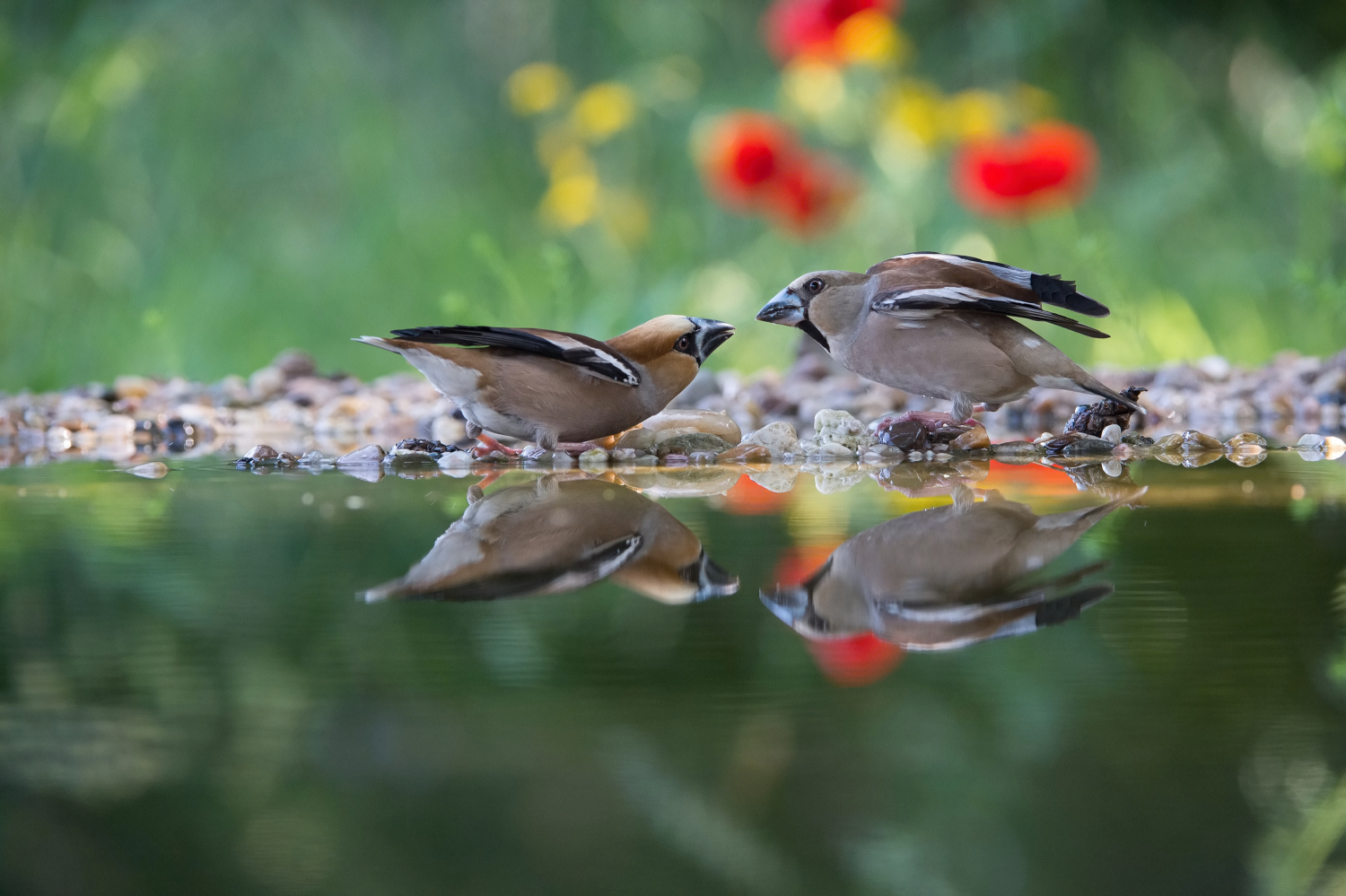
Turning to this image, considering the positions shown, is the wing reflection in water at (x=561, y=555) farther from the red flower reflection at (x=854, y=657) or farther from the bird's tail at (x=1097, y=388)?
the bird's tail at (x=1097, y=388)

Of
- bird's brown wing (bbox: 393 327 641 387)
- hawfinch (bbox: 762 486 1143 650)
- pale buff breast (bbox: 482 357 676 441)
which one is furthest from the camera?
pale buff breast (bbox: 482 357 676 441)

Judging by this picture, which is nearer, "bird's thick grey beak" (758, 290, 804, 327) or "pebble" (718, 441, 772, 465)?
"pebble" (718, 441, 772, 465)

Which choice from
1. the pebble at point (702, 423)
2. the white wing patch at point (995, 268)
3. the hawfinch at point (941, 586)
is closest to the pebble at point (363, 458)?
the pebble at point (702, 423)

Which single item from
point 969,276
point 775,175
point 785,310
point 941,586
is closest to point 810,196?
point 775,175

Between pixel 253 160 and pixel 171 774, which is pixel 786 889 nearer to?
pixel 171 774

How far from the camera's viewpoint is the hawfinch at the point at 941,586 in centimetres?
107

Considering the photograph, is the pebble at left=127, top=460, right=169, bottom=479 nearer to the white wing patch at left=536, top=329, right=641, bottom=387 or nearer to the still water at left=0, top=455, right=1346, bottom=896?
the white wing patch at left=536, top=329, right=641, bottom=387

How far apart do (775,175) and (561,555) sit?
308 centimetres

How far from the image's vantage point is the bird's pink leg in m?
2.71

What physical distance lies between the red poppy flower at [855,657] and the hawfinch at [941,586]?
15mm

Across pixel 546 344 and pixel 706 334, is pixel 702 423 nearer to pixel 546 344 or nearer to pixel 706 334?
pixel 706 334

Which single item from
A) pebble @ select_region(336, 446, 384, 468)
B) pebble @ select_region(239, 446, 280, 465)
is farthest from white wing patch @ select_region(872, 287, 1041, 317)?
pebble @ select_region(239, 446, 280, 465)

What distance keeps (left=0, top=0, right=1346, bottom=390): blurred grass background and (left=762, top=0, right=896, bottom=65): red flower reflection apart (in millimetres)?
433

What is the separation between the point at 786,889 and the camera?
596 mm
